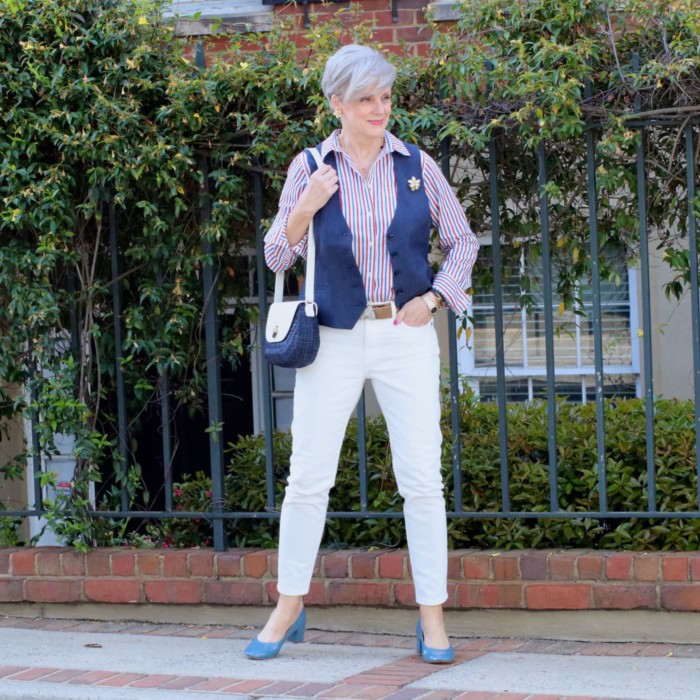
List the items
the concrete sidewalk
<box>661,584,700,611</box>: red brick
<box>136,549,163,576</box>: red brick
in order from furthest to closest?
<box>136,549,163,576</box>: red brick, <box>661,584,700,611</box>: red brick, the concrete sidewalk

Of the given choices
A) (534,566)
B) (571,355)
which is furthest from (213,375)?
(571,355)

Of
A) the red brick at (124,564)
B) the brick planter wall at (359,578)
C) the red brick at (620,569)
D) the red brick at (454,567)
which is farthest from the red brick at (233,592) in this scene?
the red brick at (620,569)

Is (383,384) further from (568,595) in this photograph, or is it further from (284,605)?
(568,595)

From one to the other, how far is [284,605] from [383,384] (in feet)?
2.86

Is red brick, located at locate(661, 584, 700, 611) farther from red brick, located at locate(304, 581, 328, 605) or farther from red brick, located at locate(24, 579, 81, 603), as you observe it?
red brick, located at locate(24, 579, 81, 603)

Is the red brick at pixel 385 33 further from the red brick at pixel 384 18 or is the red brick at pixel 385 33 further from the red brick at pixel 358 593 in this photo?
the red brick at pixel 358 593

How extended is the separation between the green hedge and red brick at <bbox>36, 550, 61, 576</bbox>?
471mm

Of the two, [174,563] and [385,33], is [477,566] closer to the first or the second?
[174,563]

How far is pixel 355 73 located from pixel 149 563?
2.33 m

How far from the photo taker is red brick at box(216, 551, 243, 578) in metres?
4.95

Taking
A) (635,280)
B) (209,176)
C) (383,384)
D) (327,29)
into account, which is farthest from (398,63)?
(635,280)

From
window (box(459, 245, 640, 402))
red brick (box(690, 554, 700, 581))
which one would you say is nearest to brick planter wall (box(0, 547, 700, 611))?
red brick (box(690, 554, 700, 581))

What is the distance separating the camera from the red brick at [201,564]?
16.3ft

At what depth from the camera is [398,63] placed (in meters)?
4.75
